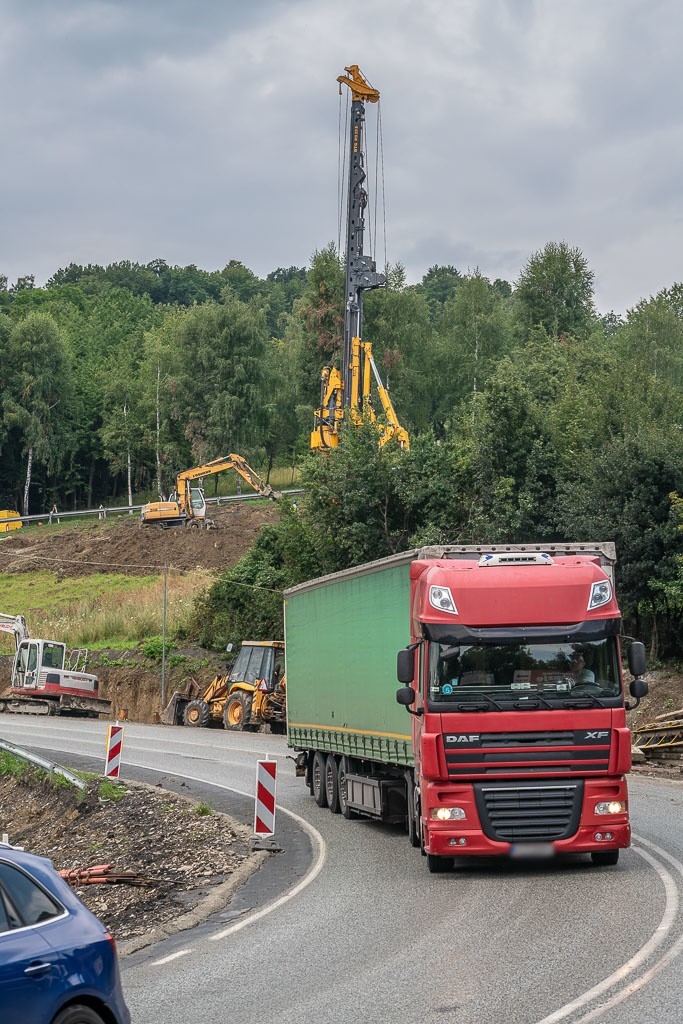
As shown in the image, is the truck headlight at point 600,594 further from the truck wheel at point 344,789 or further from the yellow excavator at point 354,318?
the yellow excavator at point 354,318

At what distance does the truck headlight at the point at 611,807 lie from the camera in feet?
44.7

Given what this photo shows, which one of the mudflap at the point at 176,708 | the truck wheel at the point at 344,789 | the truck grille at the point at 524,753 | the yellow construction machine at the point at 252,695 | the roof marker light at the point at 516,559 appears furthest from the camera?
the mudflap at the point at 176,708

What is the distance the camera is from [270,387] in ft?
287

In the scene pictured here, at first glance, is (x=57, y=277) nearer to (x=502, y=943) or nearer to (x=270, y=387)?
(x=270, y=387)

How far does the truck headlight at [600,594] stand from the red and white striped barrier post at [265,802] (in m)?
5.77

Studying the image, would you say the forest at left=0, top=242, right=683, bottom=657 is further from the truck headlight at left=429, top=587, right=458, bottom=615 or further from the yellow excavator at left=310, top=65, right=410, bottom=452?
the truck headlight at left=429, top=587, right=458, bottom=615

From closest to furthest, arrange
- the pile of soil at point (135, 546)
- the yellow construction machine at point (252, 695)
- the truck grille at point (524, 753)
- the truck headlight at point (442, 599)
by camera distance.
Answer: the truck grille at point (524, 753)
the truck headlight at point (442, 599)
the yellow construction machine at point (252, 695)
the pile of soil at point (135, 546)

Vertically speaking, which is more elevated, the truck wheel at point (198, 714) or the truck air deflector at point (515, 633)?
the truck air deflector at point (515, 633)

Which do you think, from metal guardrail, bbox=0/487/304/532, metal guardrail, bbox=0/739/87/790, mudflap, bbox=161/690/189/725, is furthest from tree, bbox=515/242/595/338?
metal guardrail, bbox=0/739/87/790

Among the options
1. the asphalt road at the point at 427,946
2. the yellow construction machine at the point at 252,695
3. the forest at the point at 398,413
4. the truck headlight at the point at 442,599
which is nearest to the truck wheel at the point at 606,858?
the asphalt road at the point at 427,946

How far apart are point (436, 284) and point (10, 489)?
67.7 meters

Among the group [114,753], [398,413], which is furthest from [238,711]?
[398,413]

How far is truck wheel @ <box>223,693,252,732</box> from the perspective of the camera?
134 feet

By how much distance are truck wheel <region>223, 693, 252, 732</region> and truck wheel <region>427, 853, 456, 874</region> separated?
86.6 feet
